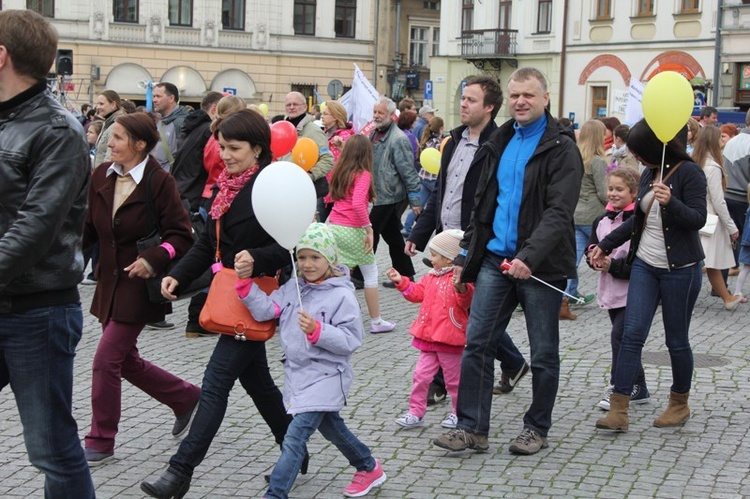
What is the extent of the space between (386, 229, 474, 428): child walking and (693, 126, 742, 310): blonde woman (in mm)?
3537

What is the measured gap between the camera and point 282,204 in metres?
5.00

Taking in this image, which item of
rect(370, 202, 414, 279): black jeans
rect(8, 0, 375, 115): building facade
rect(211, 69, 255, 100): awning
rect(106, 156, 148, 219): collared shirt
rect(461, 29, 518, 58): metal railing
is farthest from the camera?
rect(211, 69, 255, 100): awning

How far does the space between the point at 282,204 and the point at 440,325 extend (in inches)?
75.9

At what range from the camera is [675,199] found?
20.8 ft

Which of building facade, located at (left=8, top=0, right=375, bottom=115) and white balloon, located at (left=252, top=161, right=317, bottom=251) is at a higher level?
building facade, located at (left=8, top=0, right=375, bottom=115)

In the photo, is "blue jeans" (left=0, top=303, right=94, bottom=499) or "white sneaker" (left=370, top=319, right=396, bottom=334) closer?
"blue jeans" (left=0, top=303, right=94, bottom=499)

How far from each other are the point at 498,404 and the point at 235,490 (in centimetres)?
231

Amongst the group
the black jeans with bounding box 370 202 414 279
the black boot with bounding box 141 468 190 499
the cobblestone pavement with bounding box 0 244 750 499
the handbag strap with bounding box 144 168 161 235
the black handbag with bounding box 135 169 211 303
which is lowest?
the cobblestone pavement with bounding box 0 244 750 499

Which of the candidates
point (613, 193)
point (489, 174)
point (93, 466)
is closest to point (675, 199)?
point (489, 174)

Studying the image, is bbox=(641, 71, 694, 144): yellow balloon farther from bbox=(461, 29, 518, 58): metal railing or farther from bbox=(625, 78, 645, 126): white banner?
bbox=(461, 29, 518, 58): metal railing

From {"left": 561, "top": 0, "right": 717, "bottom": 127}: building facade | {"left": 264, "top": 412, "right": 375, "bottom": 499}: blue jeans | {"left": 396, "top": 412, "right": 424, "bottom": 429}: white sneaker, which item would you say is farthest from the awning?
{"left": 264, "top": 412, "right": 375, "bottom": 499}: blue jeans

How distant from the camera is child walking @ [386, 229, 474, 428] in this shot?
6.58 meters

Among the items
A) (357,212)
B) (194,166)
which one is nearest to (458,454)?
(357,212)

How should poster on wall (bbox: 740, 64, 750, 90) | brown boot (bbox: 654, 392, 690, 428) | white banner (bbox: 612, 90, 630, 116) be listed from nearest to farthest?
brown boot (bbox: 654, 392, 690, 428) → white banner (bbox: 612, 90, 630, 116) → poster on wall (bbox: 740, 64, 750, 90)
